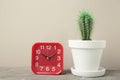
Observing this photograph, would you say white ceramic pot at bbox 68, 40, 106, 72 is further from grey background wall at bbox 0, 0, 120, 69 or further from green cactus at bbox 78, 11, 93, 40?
grey background wall at bbox 0, 0, 120, 69

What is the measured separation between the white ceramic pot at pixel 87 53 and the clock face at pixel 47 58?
0.10m

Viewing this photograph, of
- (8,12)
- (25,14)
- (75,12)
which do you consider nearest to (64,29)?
(75,12)

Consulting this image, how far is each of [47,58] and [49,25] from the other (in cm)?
26

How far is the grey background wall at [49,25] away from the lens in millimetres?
1116

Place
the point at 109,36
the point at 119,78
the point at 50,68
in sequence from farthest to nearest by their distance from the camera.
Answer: the point at 109,36 < the point at 50,68 < the point at 119,78

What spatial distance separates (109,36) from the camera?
1115mm

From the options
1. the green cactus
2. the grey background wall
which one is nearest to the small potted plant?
the green cactus

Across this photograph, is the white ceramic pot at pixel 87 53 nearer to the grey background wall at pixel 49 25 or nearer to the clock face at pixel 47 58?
the clock face at pixel 47 58

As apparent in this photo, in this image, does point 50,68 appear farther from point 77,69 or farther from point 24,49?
point 24,49

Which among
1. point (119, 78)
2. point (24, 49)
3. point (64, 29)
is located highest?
point (64, 29)

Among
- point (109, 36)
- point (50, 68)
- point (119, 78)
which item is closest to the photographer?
point (119, 78)

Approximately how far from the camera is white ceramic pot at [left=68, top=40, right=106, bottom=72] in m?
0.86

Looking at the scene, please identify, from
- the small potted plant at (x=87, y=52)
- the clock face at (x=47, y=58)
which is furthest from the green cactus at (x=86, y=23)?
the clock face at (x=47, y=58)

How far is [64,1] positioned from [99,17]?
232 mm
